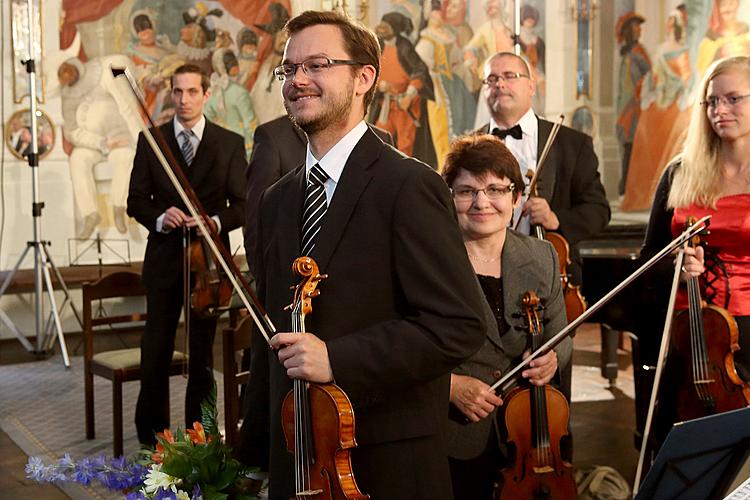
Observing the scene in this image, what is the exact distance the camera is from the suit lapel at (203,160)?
508 cm

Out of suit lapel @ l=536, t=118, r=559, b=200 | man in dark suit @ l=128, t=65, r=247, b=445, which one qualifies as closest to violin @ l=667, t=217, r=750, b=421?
suit lapel @ l=536, t=118, r=559, b=200

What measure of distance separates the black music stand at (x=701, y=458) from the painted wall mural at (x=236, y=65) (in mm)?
7195

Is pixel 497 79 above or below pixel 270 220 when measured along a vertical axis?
above

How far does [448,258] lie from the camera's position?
210 cm

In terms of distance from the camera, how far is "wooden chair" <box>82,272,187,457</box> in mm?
4980

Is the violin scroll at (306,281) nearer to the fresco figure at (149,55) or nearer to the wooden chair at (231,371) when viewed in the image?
the wooden chair at (231,371)

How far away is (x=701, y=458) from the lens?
180 cm

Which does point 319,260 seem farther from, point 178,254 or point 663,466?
point 178,254

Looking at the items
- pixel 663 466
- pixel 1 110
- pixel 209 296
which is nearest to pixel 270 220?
pixel 663 466

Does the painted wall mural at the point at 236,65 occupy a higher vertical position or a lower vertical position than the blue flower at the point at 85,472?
higher

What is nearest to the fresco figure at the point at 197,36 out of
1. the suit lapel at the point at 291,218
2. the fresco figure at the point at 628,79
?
the fresco figure at the point at 628,79

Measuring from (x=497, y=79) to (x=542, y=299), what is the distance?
1715 millimetres

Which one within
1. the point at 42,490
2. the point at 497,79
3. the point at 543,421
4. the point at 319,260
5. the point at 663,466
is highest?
the point at 497,79

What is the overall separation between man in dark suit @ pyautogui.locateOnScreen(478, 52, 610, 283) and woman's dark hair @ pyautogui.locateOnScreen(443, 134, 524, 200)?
4.38ft
